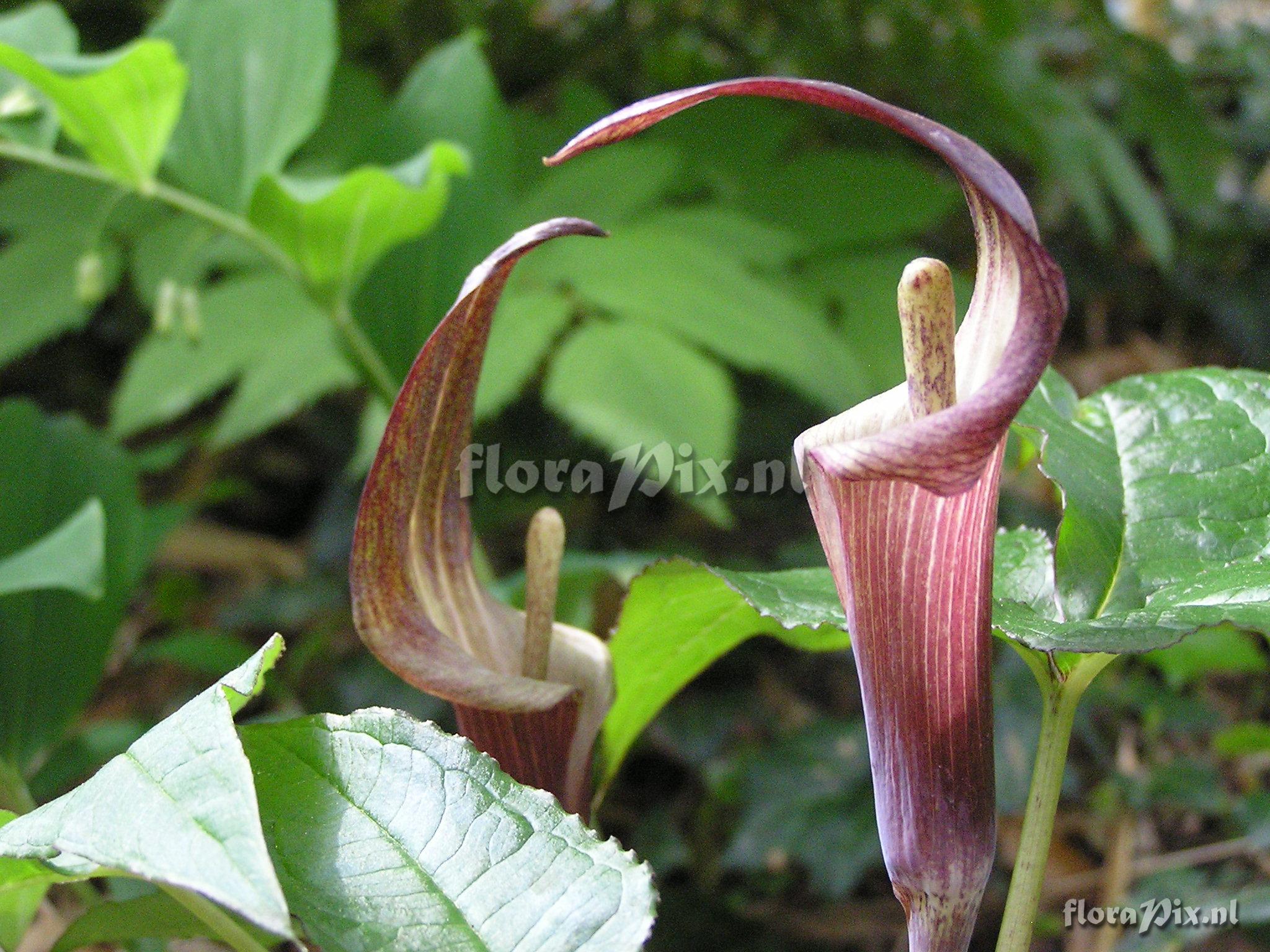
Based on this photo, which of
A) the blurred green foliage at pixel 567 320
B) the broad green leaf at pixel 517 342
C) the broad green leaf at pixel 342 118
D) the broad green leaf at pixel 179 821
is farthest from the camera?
the broad green leaf at pixel 342 118

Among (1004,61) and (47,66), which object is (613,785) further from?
(1004,61)

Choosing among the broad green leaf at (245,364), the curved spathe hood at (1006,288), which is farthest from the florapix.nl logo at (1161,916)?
the broad green leaf at (245,364)

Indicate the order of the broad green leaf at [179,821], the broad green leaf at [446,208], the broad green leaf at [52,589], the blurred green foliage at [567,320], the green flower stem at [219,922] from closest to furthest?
the broad green leaf at [179,821], the green flower stem at [219,922], the broad green leaf at [52,589], the blurred green foliage at [567,320], the broad green leaf at [446,208]

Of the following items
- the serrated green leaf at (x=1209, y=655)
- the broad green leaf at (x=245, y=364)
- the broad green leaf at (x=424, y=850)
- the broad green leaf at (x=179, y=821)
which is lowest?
the serrated green leaf at (x=1209, y=655)

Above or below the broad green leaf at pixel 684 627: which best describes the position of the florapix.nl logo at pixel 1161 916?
below

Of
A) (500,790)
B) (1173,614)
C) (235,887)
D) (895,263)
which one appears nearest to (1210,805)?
(895,263)

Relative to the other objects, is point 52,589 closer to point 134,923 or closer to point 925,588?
point 134,923

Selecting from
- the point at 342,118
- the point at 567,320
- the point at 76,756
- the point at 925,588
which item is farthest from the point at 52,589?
the point at 342,118

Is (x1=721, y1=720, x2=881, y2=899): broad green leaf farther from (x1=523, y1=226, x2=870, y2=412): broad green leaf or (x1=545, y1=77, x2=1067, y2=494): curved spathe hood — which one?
(x1=545, y1=77, x2=1067, y2=494): curved spathe hood

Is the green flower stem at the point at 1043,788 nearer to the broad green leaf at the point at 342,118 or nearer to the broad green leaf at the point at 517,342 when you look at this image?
the broad green leaf at the point at 517,342
